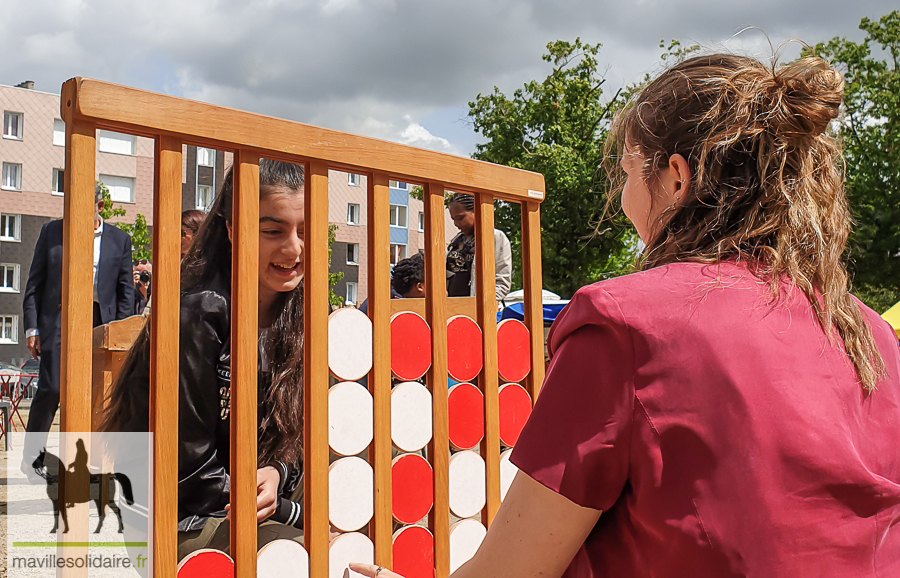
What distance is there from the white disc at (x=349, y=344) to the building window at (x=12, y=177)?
1299 inches

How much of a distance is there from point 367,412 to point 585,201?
679 inches

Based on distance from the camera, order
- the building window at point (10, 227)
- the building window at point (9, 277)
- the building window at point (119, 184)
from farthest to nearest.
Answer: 1. the building window at point (10, 227)
2. the building window at point (9, 277)
3. the building window at point (119, 184)

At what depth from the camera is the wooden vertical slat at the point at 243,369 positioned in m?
1.49

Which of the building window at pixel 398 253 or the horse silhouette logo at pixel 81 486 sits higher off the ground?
the building window at pixel 398 253

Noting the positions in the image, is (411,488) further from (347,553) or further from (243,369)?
(243,369)

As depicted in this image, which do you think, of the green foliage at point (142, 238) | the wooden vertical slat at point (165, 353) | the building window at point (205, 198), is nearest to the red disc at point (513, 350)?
the building window at point (205, 198)

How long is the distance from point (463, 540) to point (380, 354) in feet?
1.99

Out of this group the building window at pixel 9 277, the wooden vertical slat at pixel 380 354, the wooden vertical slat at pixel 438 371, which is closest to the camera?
the wooden vertical slat at pixel 380 354

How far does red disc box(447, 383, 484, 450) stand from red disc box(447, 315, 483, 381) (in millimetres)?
36

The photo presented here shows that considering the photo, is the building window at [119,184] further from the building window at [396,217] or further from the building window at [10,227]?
the building window at [10,227]

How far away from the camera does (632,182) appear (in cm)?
119

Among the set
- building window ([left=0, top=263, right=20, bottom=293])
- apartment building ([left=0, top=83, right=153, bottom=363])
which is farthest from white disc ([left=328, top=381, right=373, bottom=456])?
building window ([left=0, top=263, right=20, bottom=293])

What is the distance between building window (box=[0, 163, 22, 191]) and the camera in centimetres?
2980

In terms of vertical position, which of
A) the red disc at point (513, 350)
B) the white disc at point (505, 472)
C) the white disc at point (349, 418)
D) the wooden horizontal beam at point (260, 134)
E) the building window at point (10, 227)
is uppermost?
the building window at point (10, 227)
